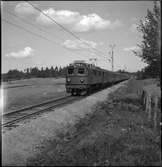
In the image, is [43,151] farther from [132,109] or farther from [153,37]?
[153,37]

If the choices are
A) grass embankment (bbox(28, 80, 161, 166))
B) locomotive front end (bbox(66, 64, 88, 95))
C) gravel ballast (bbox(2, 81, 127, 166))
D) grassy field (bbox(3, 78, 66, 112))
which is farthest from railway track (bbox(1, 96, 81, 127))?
locomotive front end (bbox(66, 64, 88, 95))

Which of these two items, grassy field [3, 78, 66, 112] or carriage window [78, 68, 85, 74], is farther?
carriage window [78, 68, 85, 74]

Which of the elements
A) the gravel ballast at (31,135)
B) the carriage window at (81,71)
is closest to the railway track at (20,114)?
the gravel ballast at (31,135)

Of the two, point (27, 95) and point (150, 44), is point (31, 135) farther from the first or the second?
point (27, 95)

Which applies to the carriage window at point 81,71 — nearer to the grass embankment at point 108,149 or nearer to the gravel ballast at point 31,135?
the gravel ballast at point 31,135

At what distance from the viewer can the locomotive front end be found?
27.0m

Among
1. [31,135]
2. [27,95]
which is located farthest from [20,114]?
[27,95]

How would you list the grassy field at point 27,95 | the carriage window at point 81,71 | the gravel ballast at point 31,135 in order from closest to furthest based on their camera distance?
1. the gravel ballast at point 31,135
2. the grassy field at point 27,95
3. the carriage window at point 81,71

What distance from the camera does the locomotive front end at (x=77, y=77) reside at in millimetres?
27031

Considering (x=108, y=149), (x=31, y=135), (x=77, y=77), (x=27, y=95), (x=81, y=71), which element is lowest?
(x=27, y=95)

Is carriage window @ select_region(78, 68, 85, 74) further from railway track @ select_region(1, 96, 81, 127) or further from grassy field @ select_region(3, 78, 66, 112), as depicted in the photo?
railway track @ select_region(1, 96, 81, 127)

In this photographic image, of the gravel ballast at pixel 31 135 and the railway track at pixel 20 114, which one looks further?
the railway track at pixel 20 114

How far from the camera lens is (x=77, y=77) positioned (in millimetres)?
27438

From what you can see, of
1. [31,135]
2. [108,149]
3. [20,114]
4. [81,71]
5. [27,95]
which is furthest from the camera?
[27,95]
